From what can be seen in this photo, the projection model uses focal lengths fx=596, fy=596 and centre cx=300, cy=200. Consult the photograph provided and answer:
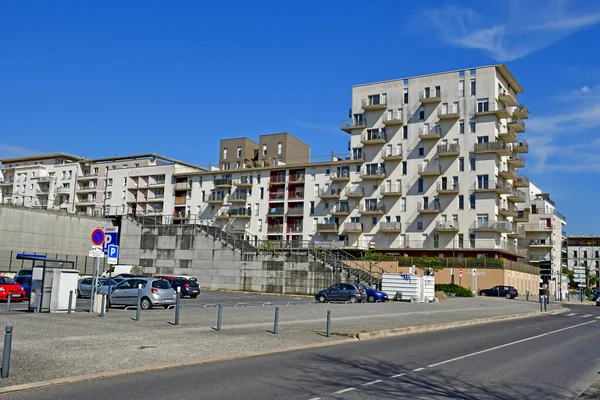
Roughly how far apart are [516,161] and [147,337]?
71.6 meters

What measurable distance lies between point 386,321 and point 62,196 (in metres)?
98.8

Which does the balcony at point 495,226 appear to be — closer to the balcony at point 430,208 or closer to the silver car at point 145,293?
the balcony at point 430,208

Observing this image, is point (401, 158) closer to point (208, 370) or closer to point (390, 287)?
point (390, 287)

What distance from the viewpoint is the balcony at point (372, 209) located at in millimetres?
79250

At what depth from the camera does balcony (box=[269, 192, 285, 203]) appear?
283 ft

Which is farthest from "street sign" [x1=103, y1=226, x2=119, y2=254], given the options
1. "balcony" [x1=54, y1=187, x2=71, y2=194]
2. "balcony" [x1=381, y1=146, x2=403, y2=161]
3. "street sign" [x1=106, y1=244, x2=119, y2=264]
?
"balcony" [x1=54, y1=187, x2=71, y2=194]

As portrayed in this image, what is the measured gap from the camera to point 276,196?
86.9 metres

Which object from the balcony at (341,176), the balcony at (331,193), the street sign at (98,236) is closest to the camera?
the street sign at (98,236)

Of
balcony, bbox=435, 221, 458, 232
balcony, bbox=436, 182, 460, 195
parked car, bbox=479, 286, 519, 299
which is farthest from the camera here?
balcony, bbox=436, 182, 460, 195

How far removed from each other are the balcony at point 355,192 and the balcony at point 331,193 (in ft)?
4.74

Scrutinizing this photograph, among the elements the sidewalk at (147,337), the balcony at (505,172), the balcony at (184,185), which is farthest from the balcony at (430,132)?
the sidewalk at (147,337)

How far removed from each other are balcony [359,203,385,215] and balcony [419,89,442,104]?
14.8 metres

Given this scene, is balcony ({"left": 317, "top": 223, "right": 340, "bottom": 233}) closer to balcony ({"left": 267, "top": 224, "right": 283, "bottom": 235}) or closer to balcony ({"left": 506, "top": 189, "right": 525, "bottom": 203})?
balcony ({"left": 267, "top": 224, "right": 283, "bottom": 235})

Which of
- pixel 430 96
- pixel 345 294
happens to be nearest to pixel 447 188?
pixel 430 96
